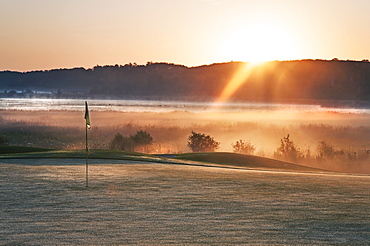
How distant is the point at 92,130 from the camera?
77.9 metres

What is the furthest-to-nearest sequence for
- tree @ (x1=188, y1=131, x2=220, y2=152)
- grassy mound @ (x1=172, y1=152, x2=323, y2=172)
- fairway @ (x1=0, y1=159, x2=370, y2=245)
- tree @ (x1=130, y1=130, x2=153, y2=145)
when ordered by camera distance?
1. tree @ (x1=130, y1=130, x2=153, y2=145)
2. tree @ (x1=188, y1=131, x2=220, y2=152)
3. grassy mound @ (x1=172, y1=152, x2=323, y2=172)
4. fairway @ (x1=0, y1=159, x2=370, y2=245)

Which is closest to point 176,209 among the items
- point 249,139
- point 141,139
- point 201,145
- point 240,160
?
point 240,160

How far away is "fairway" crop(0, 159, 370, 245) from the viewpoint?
34.7 ft

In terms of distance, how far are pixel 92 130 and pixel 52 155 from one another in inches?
2008

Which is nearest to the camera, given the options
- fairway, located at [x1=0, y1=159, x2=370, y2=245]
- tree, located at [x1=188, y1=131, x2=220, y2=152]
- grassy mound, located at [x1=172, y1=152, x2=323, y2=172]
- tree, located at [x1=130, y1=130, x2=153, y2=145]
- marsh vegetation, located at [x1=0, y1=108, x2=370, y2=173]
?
fairway, located at [x1=0, y1=159, x2=370, y2=245]

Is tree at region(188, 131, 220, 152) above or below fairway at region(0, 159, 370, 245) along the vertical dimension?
below

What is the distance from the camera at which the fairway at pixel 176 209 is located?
10570 mm

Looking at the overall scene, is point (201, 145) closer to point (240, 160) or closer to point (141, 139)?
point (141, 139)

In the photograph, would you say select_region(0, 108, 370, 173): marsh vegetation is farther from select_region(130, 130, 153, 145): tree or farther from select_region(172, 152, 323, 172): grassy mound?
select_region(172, 152, 323, 172): grassy mound

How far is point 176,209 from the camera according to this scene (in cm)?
1330

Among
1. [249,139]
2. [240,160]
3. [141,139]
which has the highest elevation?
[141,139]

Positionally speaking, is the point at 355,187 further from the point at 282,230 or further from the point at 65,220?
the point at 65,220

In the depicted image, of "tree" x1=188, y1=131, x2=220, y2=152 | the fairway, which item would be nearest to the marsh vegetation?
"tree" x1=188, y1=131, x2=220, y2=152

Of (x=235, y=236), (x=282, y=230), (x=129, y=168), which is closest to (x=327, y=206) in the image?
(x=282, y=230)
